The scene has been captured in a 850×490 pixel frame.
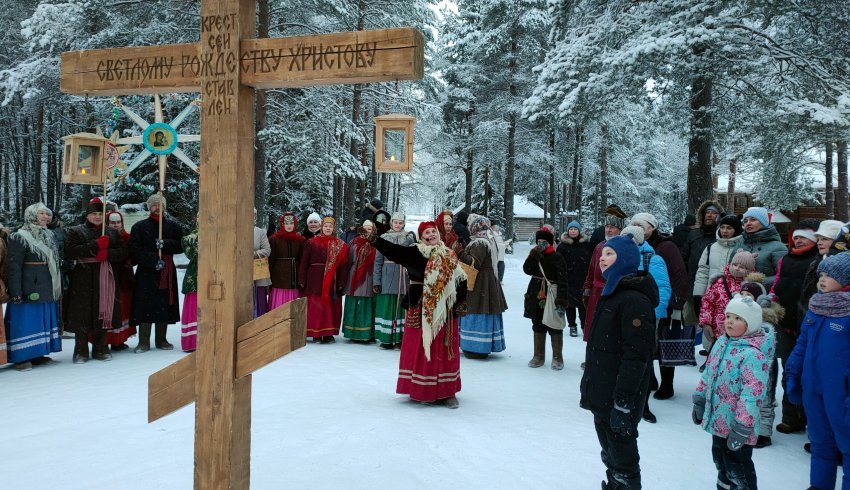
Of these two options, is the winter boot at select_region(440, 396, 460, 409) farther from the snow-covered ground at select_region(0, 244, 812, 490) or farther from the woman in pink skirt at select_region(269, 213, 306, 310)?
the woman in pink skirt at select_region(269, 213, 306, 310)

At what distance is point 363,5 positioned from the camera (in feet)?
57.7

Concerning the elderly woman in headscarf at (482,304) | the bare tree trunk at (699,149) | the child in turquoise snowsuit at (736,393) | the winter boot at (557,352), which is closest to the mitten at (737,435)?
the child in turquoise snowsuit at (736,393)

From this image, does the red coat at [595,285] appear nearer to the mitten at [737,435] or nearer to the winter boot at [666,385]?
the winter boot at [666,385]

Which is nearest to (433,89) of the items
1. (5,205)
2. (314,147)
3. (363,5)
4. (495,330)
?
(363,5)

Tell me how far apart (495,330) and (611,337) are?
468 cm

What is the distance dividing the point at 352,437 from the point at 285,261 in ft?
15.6

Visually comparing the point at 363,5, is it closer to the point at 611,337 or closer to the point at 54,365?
the point at 54,365

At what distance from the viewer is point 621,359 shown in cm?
361

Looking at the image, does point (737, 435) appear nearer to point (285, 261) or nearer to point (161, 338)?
point (285, 261)

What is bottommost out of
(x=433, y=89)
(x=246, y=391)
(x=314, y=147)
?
(x=246, y=391)

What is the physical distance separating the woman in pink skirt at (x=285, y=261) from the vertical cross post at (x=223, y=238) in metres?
6.43

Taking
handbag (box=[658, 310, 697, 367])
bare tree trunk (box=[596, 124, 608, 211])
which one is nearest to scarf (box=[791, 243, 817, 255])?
handbag (box=[658, 310, 697, 367])

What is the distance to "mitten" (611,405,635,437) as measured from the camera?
3.45 metres

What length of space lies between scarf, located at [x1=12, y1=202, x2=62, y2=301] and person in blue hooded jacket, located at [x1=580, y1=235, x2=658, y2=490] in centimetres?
672
